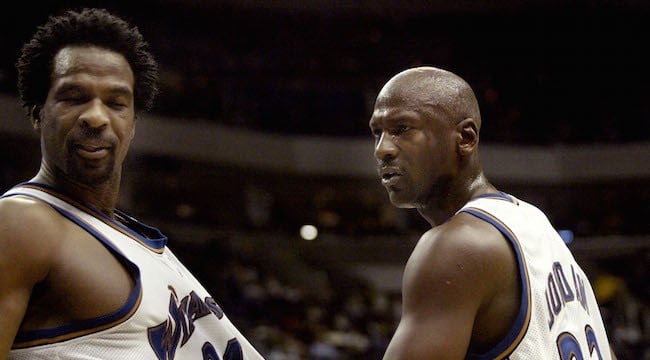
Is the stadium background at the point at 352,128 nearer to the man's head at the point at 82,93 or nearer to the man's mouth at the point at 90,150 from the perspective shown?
the man's head at the point at 82,93

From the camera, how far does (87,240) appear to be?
2549 mm

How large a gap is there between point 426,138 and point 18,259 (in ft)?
4.29

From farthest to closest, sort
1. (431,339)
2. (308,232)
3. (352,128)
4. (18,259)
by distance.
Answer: (352,128) → (308,232) → (431,339) → (18,259)

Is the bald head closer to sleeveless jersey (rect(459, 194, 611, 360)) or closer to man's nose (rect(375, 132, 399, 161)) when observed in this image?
man's nose (rect(375, 132, 399, 161))

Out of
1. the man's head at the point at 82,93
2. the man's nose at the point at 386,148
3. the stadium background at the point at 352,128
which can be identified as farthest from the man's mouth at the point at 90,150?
the stadium background at the point at 352,128

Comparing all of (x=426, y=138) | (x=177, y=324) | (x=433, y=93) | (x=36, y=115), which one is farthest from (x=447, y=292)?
(x=36, y=115)

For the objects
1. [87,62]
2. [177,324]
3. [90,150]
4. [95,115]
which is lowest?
[177,324]

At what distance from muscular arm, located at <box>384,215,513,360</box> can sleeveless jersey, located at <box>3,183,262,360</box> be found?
0.67 meters

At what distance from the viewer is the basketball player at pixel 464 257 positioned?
2482 mm

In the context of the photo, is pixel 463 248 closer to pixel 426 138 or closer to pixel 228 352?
pixel 426 138

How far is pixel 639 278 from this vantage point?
14.1 metres

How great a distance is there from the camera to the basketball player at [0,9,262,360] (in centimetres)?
238

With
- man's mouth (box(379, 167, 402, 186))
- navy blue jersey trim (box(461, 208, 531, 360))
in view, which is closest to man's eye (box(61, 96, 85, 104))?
man's mouth (box(379, 167, 402, 186))

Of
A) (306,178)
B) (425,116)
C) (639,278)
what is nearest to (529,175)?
(639,278)
